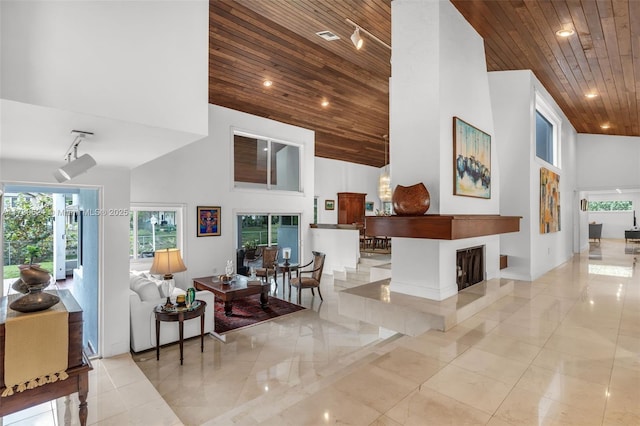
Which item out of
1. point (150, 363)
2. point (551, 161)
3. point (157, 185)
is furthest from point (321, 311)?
point (551, 161)

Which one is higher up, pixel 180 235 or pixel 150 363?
pixel 180 235

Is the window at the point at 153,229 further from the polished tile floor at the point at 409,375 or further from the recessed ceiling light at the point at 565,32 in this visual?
the recessed ceiling light at the point at 565,32

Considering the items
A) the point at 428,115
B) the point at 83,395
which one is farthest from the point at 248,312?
the point at 428,115

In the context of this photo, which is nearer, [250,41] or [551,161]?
[250,41]

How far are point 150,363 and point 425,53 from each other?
15.7 feet

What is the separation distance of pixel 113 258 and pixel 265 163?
4.63 metres

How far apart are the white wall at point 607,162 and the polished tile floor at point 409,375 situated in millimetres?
5124

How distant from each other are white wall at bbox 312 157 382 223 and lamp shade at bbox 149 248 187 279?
21.8ft

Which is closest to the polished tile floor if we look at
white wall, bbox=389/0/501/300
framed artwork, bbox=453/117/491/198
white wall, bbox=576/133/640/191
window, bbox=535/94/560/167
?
white wall, bbox=389/0/501/300

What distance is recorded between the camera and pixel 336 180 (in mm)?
11062

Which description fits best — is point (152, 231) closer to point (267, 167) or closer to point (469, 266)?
point (267, 167)

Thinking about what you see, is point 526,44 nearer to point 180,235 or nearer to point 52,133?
point 52,133

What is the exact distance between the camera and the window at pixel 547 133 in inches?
250

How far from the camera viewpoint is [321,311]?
5586mm
